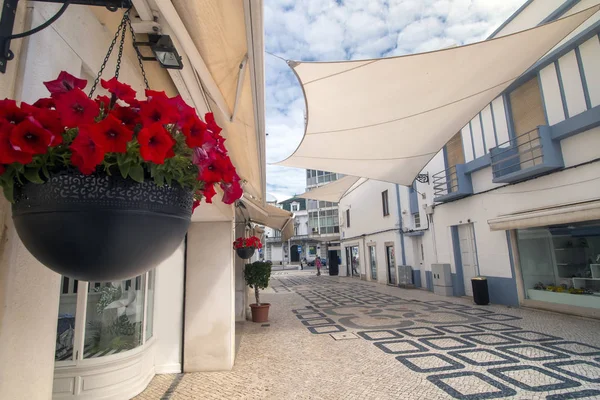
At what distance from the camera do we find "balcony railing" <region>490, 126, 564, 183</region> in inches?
253

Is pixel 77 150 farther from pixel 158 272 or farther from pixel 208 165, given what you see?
pixel 158 272

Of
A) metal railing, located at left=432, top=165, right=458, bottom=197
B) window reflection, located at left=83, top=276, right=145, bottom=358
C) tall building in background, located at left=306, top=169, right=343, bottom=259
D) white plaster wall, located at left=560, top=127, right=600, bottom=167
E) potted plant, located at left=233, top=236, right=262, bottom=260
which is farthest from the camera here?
tall building in background, located at left=306, top=169, right=343, bottom=259

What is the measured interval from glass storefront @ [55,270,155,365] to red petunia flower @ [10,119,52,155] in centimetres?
289

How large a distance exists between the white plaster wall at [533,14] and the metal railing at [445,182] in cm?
385

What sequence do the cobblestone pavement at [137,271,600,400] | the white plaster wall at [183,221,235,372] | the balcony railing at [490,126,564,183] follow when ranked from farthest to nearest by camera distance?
the balcony railing at [490,126,564,183] → the white plaster wall at [183,221,235,372] → the cobblestone pavement at [137,271,600,400]

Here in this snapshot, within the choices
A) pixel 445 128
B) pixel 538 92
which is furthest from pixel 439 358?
pixel 538 92

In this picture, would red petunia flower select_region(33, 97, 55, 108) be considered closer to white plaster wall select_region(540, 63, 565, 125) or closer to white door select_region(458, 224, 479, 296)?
white plaster wall select_region(540, 63, 565, 125)

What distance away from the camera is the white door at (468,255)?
9266mm

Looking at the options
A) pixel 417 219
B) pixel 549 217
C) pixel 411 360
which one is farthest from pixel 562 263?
pixel 411 360

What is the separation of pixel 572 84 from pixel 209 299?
8056 millimetres

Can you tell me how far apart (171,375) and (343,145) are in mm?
5180

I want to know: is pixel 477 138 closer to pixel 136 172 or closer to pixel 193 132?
pixel 193 132

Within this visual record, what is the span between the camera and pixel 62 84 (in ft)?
2.19

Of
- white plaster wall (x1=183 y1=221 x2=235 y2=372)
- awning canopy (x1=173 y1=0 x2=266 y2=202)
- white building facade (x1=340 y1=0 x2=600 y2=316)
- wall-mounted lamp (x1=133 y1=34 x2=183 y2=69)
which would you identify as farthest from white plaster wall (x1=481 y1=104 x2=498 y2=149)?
wall-mounted lamp (x1=133 y1=34 x2=183 y2=69)
